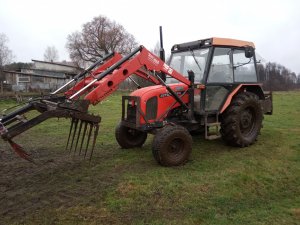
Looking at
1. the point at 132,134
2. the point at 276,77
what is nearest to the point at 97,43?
the point at 276,77

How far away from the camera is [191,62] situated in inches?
303

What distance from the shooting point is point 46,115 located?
17.4ft

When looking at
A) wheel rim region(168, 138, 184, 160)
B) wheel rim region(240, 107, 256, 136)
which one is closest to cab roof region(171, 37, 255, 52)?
wheel rim region(240, 107, 256, 136)

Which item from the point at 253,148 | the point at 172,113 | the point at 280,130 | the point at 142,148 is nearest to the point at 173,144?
the point at 172,113

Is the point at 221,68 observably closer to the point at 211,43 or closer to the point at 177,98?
the point at 211,43

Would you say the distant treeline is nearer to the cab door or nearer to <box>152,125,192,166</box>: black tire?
the cab door

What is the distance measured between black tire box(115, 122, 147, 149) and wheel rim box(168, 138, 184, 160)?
1.50 meters

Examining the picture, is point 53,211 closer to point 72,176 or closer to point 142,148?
point 72,176

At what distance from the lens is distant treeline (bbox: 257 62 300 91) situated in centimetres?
895

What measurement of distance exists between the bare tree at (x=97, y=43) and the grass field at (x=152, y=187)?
3978 centimetres

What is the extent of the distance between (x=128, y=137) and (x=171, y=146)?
1704 mm

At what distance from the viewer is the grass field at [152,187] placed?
4438 millimetres

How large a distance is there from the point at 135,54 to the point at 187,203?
10.0ft

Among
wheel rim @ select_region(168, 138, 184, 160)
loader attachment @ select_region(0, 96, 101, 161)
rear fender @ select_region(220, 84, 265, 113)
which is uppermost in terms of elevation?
rear fender @ select_region(220, 84, 265, 113)
